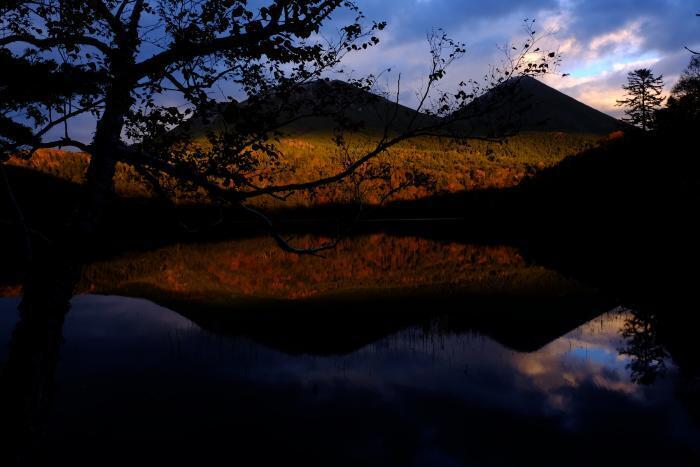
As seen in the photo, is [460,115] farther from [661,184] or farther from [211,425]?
[661,184]

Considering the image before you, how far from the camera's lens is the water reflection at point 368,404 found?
9.23m

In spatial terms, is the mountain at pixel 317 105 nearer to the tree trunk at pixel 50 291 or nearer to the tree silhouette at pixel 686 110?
the tree trunk at pixel 50 291

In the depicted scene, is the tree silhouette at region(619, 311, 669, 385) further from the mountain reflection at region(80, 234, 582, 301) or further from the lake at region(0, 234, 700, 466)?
the mountain reflection at region(80, 234, 582, 301)

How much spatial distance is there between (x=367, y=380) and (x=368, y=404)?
164 cm

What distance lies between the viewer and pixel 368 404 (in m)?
11.5

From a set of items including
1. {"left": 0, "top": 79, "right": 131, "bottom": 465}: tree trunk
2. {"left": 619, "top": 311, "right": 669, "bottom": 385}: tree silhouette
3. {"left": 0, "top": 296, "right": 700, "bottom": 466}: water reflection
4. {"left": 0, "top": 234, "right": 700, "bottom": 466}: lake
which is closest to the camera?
{"left": 0, "top": 79, "right": 131, "bottom": 465}: tree trunk

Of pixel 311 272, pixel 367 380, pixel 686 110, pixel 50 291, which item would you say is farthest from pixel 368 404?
pixel 686 110

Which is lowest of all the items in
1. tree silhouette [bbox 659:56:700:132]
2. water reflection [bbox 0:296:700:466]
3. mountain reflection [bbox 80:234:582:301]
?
water reflection [bbox 0:296:700:466]

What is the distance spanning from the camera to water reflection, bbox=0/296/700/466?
9.23 m

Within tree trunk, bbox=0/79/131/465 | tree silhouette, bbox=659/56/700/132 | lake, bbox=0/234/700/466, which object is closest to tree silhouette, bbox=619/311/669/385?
lake, bbox=0/234/700/466

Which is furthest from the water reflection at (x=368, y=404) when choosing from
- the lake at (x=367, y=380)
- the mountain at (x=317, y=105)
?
the mountain at (x=317, y=105)

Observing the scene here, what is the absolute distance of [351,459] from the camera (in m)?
9.06

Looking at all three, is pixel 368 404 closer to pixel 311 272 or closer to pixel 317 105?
pixel 317 105

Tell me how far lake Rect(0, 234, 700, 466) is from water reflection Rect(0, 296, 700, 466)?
0.15 feet
